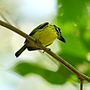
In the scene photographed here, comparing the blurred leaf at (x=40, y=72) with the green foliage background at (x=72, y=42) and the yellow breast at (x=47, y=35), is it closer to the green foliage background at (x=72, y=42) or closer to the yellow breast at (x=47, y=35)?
the green foliage background at (x=72, y=42)

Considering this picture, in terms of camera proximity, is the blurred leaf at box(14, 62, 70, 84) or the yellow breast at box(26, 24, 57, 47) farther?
the yellow breast at box(26, 24, 57, 47)

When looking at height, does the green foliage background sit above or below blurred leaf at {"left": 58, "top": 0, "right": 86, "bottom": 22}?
below

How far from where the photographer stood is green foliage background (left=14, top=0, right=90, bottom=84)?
A: 4.51ft

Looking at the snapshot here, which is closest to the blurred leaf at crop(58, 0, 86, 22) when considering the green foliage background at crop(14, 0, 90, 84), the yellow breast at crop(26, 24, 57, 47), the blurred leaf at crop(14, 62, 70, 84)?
the green foliage background at crop(14, 0, 90, 84)

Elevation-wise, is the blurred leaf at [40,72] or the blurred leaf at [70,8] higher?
the blurred leaf at [70,8]

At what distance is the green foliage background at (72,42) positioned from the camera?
1375 mm

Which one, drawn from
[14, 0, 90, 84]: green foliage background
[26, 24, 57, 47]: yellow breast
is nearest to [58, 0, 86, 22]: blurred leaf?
[14, 0, 90, 84]: green foliage background

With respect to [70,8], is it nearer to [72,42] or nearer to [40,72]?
[72,42]

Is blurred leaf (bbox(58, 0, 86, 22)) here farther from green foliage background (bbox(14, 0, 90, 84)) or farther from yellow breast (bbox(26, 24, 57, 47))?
yellow breast (bbox(26, 24, 57, 47))

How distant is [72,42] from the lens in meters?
1.44

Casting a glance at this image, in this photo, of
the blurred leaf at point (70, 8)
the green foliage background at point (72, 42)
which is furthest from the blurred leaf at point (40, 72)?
the blurred leaf at point (70, 8)

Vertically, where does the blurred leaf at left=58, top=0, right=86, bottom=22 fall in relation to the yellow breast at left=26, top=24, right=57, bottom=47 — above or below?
above

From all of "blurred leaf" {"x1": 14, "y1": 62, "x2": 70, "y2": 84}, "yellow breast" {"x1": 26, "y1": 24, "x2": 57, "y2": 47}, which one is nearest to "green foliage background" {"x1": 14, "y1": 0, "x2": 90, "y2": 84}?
"blurred leaf" {"x1": 14, "y1": 62, "x2": 70, "y2": 84}

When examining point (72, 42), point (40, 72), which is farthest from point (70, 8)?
point (40, 72)
